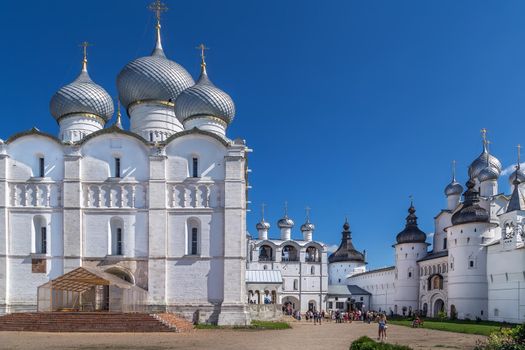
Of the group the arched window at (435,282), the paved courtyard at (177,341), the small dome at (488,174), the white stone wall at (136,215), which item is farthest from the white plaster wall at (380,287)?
the paved courtyard at (177,341)

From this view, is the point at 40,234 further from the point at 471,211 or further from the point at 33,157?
the point at 471,211

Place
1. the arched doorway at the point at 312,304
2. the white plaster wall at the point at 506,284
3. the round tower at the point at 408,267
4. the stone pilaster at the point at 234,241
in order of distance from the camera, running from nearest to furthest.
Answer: the stone pilaster at the point at 234,241 → the white plaster wall at the point at 506,284 → the round tower at the point at 408,267 → the arched doorway at the point at 312,304

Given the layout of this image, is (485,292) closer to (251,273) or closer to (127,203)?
(251,273)

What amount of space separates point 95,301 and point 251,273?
72.0 feet

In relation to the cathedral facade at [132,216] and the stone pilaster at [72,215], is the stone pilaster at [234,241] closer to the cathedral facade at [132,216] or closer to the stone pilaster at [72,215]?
the cathedral facade at [132,216]

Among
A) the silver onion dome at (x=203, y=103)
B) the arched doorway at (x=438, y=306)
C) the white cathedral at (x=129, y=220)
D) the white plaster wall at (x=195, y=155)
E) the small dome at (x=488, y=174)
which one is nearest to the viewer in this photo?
the white cathedral at (x=129, y=220)

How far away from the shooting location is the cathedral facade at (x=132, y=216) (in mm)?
24484

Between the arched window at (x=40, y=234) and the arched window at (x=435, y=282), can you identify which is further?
the arched window at (x=435, y=282)

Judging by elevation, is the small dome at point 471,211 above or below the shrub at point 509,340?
above

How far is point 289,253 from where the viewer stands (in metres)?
56.5

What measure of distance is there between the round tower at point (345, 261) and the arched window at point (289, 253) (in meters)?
10.4

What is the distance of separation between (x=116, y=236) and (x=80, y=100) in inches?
322

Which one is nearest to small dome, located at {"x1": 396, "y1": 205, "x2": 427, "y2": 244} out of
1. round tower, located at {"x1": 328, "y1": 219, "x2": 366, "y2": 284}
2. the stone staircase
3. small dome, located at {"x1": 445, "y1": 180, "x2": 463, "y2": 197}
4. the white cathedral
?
small dome, located at {"x1": 445, "y1": 180, "x2": 463, "y2": 197}

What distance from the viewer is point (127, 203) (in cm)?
2509
